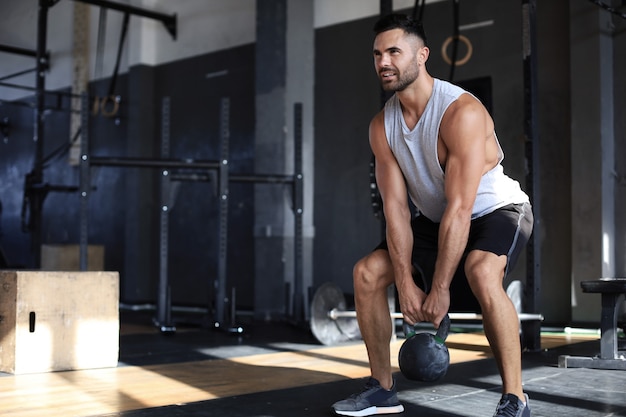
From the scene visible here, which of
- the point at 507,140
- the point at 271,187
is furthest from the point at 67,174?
the point at 507,140

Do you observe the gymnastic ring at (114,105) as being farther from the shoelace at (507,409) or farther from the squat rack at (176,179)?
the shoelace at (507,409)

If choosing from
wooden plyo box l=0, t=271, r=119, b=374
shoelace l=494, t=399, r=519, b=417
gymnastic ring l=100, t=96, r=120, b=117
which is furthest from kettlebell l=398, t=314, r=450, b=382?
gymnastic ring l=100, t=96, r=120, b=117

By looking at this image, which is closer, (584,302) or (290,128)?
(584,302)

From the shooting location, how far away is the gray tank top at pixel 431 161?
217 centimetres

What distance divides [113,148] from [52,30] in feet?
7.20

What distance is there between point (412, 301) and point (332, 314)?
2.19 m

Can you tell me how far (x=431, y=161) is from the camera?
86.2 inches

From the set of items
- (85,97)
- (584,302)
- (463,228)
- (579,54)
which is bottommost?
(584,302)

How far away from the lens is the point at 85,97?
4.64 meters

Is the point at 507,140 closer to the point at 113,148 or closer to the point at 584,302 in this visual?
the point at 584,302

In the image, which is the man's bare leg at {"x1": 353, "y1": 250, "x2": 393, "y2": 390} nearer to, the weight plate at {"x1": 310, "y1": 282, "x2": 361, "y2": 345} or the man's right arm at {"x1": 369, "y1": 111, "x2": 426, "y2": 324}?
the man's right arm at {"x1": 369, "y1": 111, "x2": 426, "y2": 324}

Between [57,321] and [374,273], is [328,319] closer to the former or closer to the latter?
[57,321]

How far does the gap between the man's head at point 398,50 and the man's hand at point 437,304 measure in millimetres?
600

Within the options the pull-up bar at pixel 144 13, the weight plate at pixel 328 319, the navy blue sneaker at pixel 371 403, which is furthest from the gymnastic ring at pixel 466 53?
the navy blue sneaker at pixel 371 403
